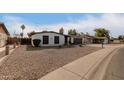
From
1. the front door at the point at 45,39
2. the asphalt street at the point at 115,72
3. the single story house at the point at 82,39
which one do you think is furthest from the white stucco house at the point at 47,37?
the asphalt street at the point at 115,72

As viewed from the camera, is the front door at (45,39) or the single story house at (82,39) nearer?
the front door at (45,39)

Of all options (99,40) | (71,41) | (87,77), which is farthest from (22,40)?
(87,77)

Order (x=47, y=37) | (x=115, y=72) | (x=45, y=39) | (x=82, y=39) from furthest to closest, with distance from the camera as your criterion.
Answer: (x=82, y=39), (x=47, y=37), (x=45, y=39), (x=115, y=72)

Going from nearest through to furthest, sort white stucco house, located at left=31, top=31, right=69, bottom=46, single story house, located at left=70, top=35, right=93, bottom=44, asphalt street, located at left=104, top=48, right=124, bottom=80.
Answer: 1. asphalt street, located at left=104, top=48, right=124, bottom=80
2. white stucco house, located at left=31, top=31, right=69, bottom=46
3. single story house, located at left=70, top=35, right=93, bottom=44

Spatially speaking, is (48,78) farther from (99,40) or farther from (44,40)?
(99,40)

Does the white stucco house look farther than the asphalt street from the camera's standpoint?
Yes

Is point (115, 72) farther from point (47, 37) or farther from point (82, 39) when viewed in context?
point (82, 39)

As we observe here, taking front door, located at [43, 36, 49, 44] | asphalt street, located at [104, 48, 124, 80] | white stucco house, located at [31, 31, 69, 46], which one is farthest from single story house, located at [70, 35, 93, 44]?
asphalt street, located at [104, 48, 124, 80]

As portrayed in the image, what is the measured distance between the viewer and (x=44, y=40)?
34656 millimetres

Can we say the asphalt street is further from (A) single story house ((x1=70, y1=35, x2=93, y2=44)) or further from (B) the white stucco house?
(A) single story house ((x1=70, y1=35, x2=93, y2=44))

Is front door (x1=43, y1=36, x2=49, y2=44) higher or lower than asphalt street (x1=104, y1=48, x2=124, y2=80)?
higher

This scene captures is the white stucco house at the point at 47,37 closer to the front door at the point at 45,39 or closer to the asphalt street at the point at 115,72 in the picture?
the front door at the point at 45,39

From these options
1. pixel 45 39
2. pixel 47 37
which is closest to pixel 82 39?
pixel 47 37

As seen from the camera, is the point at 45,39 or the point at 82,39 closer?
the point at 45,39
